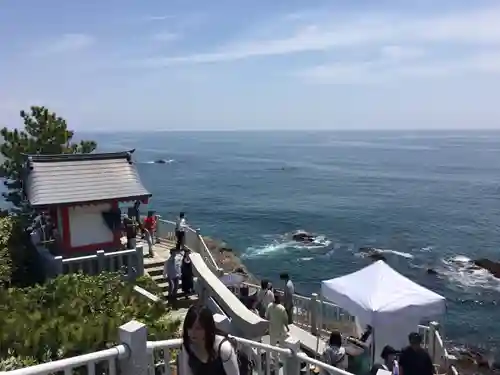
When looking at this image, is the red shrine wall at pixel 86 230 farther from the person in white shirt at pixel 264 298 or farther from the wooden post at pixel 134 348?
the wooden post at pixel 134 348

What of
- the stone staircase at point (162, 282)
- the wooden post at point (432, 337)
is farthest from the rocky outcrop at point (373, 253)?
the wooden post at point (432, 337)

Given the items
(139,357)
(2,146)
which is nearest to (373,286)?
(139,357)

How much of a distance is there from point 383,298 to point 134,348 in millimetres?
A: 6536

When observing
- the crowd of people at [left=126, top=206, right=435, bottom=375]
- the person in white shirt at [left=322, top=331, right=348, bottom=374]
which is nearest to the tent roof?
the crowd of people at [left=126, top=206, right=435, bottom=375]

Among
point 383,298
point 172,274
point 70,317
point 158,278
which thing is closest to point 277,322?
point 383,298

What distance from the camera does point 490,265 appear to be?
3541 centimetres

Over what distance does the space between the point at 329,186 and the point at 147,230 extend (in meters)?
63.5

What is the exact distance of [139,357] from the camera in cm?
552

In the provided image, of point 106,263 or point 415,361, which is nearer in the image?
point 415,361

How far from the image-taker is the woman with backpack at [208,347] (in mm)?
4461

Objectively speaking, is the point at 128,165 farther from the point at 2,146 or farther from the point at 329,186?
the point at 329,186

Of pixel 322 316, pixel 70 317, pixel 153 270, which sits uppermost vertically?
pixel 70 317

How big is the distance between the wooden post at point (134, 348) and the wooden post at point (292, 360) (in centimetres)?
179

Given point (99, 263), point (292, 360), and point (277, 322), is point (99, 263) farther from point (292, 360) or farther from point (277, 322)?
point (292, 360)
